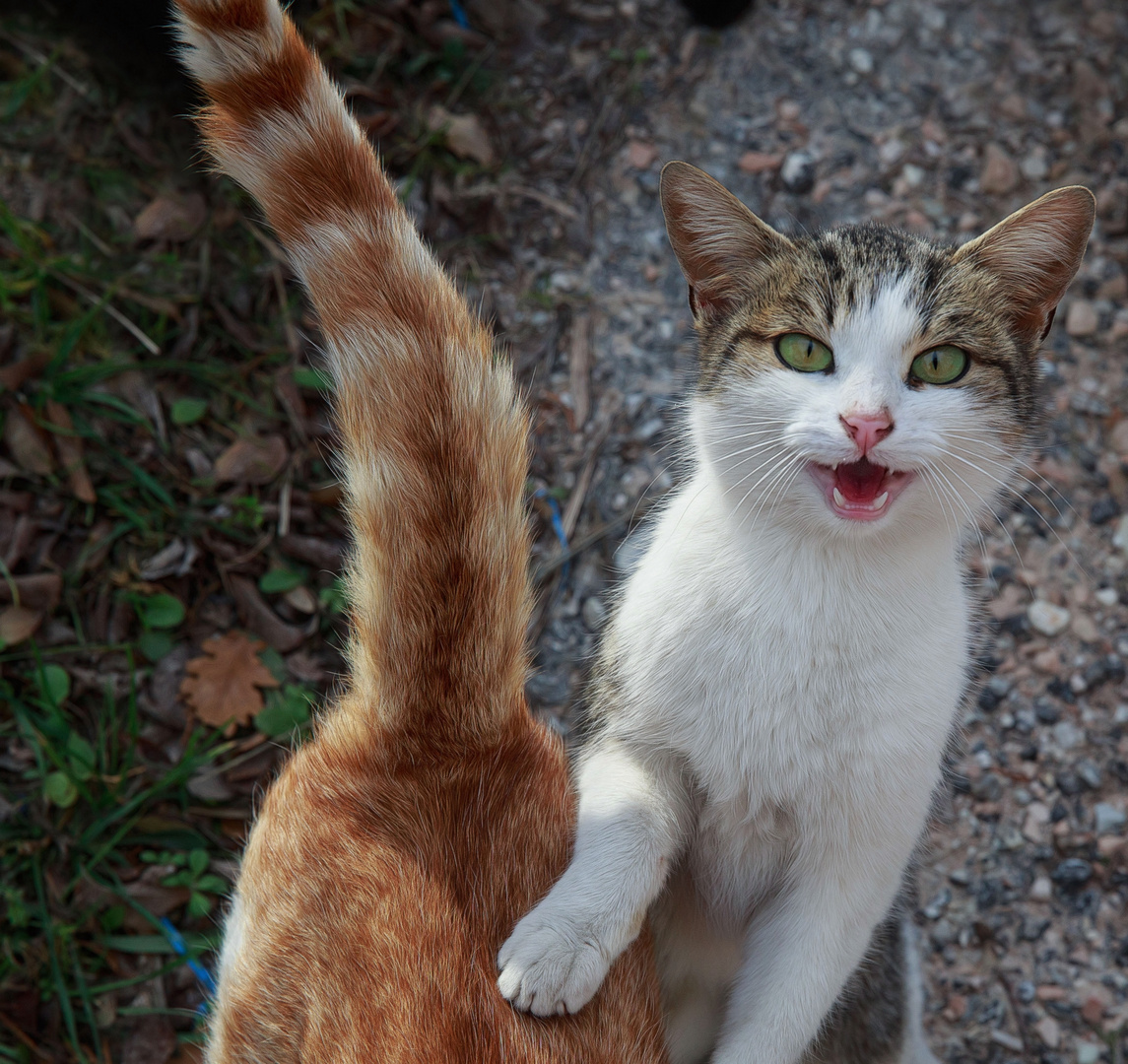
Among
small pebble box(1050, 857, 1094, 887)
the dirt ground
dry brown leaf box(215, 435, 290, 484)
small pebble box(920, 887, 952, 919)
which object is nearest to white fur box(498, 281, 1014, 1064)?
the dirt ground

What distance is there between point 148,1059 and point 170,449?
4.49 feet

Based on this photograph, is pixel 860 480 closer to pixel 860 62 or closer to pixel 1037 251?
pixel 1037 251

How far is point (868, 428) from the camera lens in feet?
4.67

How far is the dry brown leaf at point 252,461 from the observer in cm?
254

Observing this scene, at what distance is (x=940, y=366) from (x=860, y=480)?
0.23 metres

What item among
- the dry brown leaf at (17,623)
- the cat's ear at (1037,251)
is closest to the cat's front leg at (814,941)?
the cat's ear at (1037,251)

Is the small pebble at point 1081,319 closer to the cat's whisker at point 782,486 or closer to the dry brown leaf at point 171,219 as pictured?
the cat's whisker at point 782,486

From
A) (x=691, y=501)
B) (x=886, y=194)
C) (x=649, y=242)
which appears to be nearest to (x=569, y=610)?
(x=691, y=501)

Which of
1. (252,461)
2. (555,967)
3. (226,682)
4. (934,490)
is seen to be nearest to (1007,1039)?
(555,967)

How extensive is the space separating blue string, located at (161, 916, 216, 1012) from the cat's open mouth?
1638 mm

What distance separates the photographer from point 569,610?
2.62m

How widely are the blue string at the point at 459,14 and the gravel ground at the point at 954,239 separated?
0.16 metres

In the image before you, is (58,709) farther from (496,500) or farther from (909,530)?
(909,530)

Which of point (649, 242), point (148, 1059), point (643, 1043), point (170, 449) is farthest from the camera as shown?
point (649, 242)
